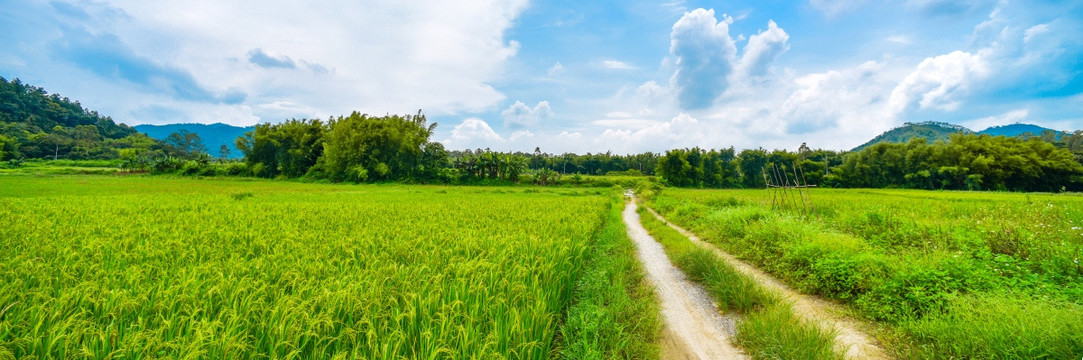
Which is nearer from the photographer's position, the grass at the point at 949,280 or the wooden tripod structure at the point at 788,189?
the grass at the point at 949,280

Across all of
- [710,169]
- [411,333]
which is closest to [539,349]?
[411,333]

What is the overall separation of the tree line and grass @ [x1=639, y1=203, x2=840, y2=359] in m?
38.4

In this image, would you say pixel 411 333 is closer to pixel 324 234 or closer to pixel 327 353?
pixel 327 353

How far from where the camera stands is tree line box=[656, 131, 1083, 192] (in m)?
42.1

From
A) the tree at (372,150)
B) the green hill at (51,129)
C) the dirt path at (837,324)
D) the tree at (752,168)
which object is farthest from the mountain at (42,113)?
the tree at (752,168)

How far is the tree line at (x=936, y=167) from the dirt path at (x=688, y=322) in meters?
39.0

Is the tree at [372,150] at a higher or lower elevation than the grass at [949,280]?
higher

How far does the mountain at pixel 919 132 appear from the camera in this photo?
485ft

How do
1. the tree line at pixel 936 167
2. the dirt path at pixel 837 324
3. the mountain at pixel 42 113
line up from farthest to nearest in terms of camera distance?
the mountain at pixel 42 113
the tree line at pixel 936 167
the dirt path at pixel 837 324

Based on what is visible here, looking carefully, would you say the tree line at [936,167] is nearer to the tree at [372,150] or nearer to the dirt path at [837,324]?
the dirt path at [837,324]

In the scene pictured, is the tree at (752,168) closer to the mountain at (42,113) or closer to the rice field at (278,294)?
the rice field at (278,294)

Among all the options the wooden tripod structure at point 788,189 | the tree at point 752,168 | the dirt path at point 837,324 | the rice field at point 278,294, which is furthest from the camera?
the tree at point 752,168

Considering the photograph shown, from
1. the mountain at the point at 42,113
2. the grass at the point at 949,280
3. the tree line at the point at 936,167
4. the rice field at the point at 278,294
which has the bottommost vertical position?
the grass at the point at 949,280

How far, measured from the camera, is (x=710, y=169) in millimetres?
68625
